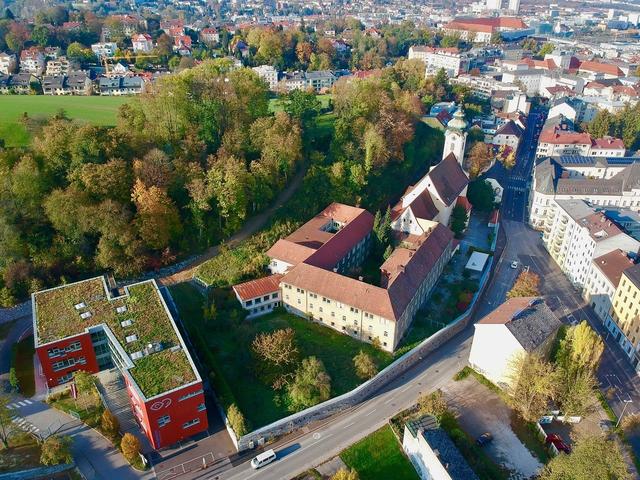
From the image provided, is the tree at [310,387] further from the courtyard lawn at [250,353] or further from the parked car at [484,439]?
the parked car at [484,439]

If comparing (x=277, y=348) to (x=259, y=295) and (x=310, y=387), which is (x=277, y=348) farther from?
(x=259, y=295)

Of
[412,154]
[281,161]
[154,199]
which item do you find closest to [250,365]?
[154,199]

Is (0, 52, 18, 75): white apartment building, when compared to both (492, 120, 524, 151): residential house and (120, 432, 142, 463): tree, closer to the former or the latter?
(120, 432, 142, 463): tree

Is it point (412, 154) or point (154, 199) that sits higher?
point (154, 199)

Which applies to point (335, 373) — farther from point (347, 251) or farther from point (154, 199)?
point (154, 199)

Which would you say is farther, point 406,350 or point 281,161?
point 281,161

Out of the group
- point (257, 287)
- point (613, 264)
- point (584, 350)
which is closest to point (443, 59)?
point (613, 264)
